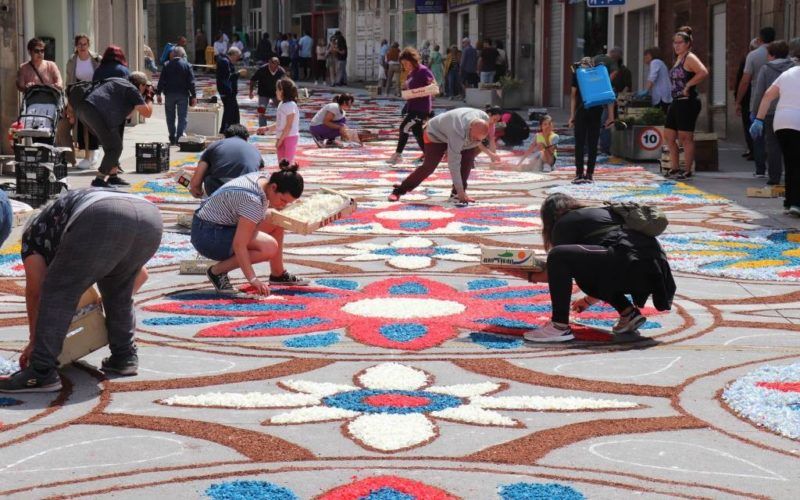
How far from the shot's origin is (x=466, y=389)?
597cm

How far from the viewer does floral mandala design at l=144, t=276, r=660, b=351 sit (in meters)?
7.26

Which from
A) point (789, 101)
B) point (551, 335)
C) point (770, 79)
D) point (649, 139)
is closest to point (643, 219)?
point (551, 335)

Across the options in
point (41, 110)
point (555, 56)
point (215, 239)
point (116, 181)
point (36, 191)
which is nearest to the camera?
point (215, 239)

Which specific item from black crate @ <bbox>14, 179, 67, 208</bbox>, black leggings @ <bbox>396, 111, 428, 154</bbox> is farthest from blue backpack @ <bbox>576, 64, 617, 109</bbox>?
black crate @ <bbox>14, 179, 67, 208</bbox>

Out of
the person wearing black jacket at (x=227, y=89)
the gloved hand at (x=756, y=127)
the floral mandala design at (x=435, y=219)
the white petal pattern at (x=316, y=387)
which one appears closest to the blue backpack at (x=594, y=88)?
the gloved hand at (x=756, y=127)

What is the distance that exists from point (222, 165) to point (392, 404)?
16.6 ft

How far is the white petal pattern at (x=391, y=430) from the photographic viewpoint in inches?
199

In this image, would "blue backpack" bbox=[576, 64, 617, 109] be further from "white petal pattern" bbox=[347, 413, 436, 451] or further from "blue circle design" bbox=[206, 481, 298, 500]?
"blue circle design" bbox=[206, 481, 298, 500]

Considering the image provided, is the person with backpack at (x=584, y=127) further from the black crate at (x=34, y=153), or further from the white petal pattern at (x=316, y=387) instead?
the white petal pattern at (x=316, y=387)

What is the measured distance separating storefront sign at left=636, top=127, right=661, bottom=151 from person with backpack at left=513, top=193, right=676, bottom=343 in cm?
1190

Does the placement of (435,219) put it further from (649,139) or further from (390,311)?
(649,139)

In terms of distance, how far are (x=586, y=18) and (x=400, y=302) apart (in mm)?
26373

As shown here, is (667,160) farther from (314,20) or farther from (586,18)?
(314,20)

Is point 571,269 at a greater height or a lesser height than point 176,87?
lesser
